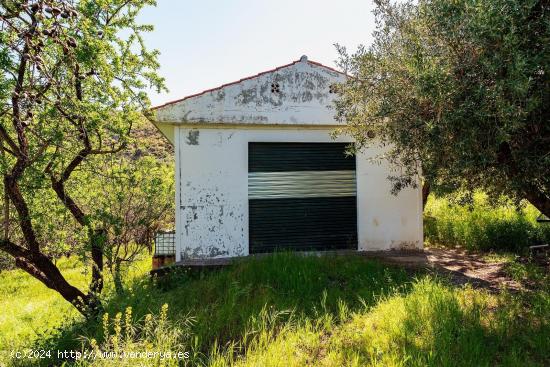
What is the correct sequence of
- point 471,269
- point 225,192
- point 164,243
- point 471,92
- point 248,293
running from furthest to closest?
point 164,243
point 225,192
point 471,269
point 248,293
point 471,92

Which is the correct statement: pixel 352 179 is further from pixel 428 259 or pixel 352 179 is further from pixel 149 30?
pixel 149 30

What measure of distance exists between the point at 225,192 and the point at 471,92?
17.5 ft

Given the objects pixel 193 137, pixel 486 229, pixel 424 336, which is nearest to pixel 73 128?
pixel 193 137

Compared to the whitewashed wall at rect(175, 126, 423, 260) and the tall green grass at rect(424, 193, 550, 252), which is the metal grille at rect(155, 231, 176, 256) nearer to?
the whitewashed wall at rect(175, 126, 423, 260)

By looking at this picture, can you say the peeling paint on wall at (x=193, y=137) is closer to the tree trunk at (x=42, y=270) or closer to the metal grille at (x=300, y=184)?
the metal grille at (x=300, y=184)

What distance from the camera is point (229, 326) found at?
4.90m

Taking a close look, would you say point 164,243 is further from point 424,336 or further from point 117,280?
point 424,336

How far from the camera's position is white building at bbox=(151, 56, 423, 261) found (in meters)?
8.00

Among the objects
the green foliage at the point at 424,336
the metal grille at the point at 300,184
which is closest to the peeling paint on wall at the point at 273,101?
the metal grille at the point at 300,184

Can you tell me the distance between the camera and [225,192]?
8.17 meters

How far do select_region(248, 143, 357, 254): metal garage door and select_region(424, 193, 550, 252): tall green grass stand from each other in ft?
9.50

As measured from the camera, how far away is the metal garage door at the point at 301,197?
27.5ft

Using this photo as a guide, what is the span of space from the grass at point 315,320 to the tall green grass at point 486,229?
14.5ft

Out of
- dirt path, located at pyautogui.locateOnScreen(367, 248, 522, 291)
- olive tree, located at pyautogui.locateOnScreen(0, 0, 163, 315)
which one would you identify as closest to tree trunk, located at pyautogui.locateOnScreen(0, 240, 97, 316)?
olive tree, located at pyautogui.locateOnScreen(0, 0, 163, 315)
